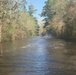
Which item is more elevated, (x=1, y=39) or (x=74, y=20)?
(x=74, y=20)

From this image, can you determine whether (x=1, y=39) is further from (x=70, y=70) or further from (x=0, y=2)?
(x=70, y=70)

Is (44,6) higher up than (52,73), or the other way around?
(44,6)

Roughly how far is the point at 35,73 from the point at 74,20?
4153cm

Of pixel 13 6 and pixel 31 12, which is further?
pixel 31 12

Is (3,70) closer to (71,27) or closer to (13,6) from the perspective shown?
(13,6)

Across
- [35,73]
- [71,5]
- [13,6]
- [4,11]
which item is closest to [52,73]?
[35,73]

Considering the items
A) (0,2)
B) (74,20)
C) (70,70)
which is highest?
(0,2)

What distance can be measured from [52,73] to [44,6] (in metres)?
104

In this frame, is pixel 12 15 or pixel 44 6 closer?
pixel 12 15

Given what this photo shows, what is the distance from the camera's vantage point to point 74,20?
186 ft

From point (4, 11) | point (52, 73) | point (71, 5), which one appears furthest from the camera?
point (71, 5)

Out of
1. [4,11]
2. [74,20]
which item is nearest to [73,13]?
[74,20]

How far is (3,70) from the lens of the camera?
1747 cm

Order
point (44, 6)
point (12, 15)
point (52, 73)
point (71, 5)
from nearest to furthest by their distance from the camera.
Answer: point (52, 73) → point (12, 15) → point (71, 5) → point (44, 6)
